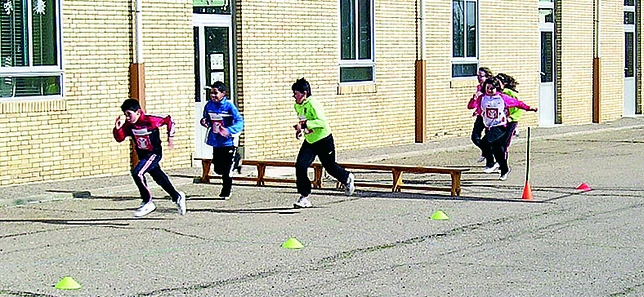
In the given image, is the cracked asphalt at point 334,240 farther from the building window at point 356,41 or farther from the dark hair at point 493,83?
the building window at point 356,41

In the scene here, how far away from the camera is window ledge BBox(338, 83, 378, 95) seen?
2216cm

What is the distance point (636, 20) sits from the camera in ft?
113

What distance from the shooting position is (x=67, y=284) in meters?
9.13

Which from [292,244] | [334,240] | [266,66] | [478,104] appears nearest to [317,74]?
[266,66]

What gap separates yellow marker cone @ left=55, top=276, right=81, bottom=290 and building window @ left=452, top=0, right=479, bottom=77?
17.2 meters

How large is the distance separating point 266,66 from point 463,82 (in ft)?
22.7

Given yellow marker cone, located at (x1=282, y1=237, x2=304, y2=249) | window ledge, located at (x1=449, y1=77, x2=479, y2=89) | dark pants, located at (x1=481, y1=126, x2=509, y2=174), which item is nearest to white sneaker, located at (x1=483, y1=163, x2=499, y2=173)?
dark pants, located at (x1=481, y1=126, x2=509, y2=174)

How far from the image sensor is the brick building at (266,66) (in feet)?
54.3

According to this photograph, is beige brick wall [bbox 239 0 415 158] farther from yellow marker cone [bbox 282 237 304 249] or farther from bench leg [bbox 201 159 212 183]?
yellow marker cone [bbox 282 237 304 249]

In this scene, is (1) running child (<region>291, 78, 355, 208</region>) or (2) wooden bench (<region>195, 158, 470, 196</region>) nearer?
(1) running child (<region>291, 78, 355, 208</region>)

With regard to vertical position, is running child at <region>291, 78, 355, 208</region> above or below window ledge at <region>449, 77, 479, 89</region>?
below

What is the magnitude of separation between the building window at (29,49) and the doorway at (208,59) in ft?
10.4

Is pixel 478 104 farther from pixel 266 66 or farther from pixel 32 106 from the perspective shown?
pixel 32 106

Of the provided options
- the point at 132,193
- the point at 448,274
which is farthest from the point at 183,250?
the point at 132,193
